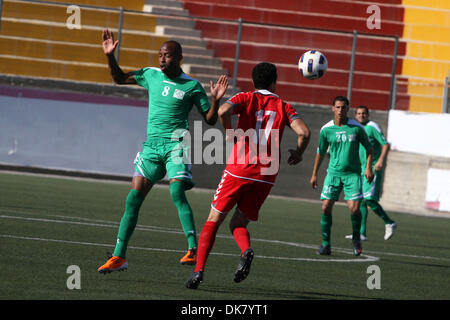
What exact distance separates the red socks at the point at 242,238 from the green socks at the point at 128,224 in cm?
103

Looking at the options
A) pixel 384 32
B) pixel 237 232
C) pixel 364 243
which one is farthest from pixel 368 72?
pixel 237 232

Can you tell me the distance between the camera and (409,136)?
2470 cm

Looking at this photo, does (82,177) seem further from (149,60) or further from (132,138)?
(149,60)

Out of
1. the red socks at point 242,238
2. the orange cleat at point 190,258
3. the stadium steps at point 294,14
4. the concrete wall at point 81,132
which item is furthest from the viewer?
the stadium steps at point 294,14

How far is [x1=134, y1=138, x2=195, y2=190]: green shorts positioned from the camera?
9109 mm

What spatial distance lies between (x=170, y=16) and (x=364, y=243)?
12.6 meters

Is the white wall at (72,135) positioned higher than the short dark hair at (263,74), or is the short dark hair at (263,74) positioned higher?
the short dark hair at (263,74)

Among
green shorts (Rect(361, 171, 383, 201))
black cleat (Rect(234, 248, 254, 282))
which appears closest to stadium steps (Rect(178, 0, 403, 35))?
green shorts (Rect(361, 171, 383, 201))

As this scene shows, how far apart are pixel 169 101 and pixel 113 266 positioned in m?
1.88

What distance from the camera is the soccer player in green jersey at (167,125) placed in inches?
358

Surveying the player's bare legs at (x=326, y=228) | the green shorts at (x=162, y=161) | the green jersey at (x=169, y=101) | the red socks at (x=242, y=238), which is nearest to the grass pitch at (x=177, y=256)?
the player's bare legs at (x=326, y=228)

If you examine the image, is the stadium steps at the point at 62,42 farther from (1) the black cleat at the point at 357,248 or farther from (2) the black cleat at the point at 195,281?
(2) the black cleat at the point at 195,281

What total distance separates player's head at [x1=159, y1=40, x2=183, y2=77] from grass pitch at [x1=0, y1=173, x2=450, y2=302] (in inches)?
78.2

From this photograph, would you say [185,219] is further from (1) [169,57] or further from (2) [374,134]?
(2) [374,134]
